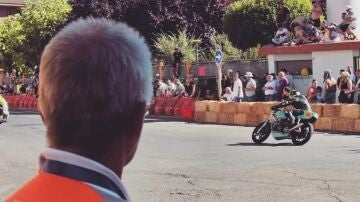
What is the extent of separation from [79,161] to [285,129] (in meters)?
12.6

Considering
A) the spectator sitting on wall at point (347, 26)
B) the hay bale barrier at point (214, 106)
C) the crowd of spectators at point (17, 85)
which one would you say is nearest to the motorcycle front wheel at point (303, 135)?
the hay bale barrier at point (214, 106)

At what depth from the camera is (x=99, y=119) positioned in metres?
1.65

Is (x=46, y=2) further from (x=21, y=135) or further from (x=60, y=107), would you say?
(x=60, y=107)

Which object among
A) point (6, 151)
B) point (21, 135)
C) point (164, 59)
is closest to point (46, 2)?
point (164, 59)

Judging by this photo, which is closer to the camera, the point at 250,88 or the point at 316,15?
the point at 250,88

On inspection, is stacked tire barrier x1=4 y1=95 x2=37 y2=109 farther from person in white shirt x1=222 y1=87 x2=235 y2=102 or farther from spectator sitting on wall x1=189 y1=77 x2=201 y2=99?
person in white shirt x1=222 y1=87 x2=235 y2=102

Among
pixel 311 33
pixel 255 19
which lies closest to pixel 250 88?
pixel 311 33

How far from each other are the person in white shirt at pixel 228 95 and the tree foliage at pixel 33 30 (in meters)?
24.3

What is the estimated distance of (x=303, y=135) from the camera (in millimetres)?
13719

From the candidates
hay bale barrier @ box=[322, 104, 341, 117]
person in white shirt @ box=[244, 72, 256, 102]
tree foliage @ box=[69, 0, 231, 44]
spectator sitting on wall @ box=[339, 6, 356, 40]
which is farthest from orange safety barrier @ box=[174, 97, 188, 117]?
tree foliage @ box=[69, 0, 231, 44]

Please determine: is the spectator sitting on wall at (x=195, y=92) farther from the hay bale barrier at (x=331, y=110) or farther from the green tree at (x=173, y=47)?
the green tree at (x=173, y=47)

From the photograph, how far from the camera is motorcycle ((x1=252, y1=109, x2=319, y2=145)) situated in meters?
13.7

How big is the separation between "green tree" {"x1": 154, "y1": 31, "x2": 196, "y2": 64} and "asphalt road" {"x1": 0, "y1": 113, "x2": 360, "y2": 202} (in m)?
20.4

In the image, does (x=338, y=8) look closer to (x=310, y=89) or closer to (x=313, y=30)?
→ (x=313, y=30)
